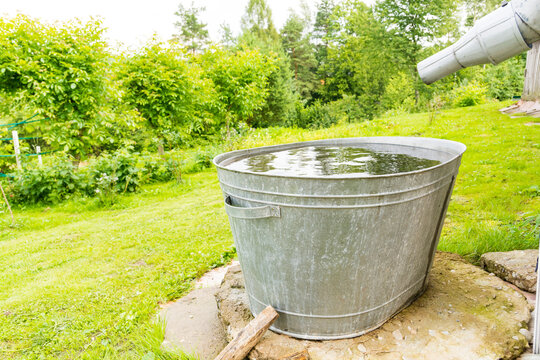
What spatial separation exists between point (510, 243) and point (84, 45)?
7163mm

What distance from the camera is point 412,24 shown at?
1981cm

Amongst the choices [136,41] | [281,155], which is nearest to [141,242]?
[281,155]

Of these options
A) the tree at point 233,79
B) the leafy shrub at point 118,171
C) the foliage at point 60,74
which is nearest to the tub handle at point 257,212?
the leafy shrub at point 118,171

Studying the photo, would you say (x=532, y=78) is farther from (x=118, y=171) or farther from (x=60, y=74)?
(x=60, y=74)

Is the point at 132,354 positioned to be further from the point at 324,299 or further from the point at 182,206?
the point at 182,206

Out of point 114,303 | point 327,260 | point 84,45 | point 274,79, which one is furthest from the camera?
point 274,79

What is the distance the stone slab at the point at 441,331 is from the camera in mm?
1426

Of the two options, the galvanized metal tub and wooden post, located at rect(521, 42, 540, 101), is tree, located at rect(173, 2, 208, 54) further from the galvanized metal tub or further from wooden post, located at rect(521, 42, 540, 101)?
the galvanized metal tub

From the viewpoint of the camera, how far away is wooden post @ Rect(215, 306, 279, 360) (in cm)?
141

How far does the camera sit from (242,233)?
1606 millimetres

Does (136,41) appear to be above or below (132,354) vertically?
above

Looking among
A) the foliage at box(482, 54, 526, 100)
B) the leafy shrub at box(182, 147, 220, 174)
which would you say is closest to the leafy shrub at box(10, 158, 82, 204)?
the leafy shrub at box(182, 147, 220, 174)

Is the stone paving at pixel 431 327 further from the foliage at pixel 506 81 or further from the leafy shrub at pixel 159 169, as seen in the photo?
the foliage at pixel 506 81

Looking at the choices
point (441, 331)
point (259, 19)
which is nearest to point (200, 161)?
point (441, 331)
